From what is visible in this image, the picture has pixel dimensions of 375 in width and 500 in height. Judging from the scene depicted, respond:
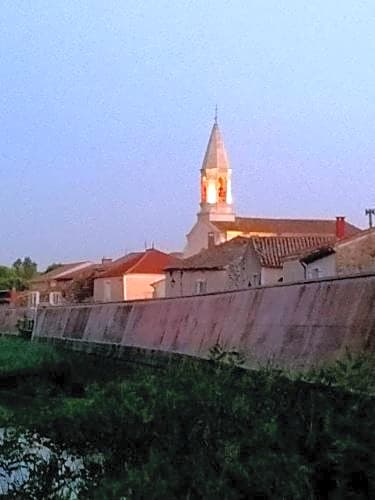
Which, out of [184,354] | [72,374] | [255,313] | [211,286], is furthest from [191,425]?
[211,286]

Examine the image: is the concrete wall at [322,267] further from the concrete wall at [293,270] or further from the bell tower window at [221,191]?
the bell tower window at [221,191]

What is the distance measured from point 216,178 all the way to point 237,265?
54.3 m

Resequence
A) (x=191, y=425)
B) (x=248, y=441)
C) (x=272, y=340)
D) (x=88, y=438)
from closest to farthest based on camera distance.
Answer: (x=248, y=441) < (x=191, y=425) < (x=88, y=438) < (x=272, y=340)

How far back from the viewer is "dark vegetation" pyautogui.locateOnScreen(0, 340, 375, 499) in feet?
24.3

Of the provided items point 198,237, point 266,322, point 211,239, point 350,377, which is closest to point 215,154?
point 198,237

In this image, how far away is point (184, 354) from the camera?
23188 mm

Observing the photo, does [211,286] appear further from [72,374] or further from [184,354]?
[184,354]

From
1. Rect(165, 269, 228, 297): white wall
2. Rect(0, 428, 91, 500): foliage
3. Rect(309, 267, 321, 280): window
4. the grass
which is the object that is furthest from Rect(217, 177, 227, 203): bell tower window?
Rect(0, 428, 91, 500): foliage

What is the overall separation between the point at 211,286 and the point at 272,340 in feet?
133

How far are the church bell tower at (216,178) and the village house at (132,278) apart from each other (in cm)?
2675

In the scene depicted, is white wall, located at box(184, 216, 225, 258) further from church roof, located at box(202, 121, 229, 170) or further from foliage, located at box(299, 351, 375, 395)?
foliage, located at box(299, 351, 375, 395)

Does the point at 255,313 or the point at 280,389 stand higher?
the point at 255,313

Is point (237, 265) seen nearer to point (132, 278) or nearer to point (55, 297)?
point (132, 278)

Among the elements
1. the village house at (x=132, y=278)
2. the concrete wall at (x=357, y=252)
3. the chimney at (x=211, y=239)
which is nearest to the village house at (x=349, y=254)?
the concrete wall at (x=357, y=252)
